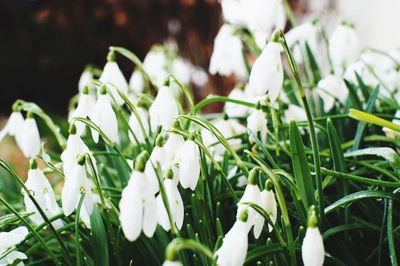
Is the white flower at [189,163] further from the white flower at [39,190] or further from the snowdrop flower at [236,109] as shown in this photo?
the snowdrop flower at [236,109]

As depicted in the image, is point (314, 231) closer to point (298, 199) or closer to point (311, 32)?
point (298, 199)

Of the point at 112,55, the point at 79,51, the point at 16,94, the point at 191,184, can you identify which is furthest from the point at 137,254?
the point at 16,94

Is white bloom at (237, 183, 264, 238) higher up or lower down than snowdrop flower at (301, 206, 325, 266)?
higher up

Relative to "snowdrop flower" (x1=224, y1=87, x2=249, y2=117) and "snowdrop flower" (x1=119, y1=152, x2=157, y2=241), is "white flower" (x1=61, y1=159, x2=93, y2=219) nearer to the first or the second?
"snowdrop flower" (x1=119, y1=152, x2=157, y2=241)

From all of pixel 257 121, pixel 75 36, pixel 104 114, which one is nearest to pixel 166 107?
pixel 104 114

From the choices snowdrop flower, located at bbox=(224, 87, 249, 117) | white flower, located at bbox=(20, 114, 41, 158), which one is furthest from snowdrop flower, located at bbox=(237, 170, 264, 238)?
snowdrop flower, located at bbox=(224, 87, 249, 117)

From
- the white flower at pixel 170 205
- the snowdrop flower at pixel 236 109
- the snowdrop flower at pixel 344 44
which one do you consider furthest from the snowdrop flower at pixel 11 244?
the snowdrop flower at pixel 344 44
